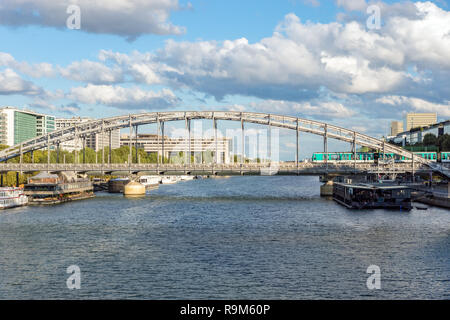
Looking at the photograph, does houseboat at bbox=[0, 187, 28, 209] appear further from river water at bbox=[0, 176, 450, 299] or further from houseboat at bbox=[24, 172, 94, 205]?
river water at bbox=[0, 176, 450, 299]

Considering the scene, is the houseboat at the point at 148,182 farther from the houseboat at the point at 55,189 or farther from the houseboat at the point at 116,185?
the houseboat at the point at 55,189

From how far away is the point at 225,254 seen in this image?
156ft

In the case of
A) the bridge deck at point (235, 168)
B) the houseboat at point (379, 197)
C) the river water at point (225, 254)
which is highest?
the bridge deck at point (235, 168)

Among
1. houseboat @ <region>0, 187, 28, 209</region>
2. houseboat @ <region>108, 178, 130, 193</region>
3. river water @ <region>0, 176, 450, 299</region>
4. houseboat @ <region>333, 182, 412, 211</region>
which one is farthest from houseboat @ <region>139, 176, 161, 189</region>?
houseboat @ <region>333, 182, 412, 211</region>

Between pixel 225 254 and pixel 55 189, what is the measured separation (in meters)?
58.4

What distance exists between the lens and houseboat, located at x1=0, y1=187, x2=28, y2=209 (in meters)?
85.7

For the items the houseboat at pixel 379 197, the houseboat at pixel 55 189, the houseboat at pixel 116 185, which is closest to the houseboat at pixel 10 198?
the houseboat at pixel 55 189

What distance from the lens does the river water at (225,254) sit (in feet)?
119

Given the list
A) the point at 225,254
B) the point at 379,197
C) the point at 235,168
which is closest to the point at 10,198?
the point at 235,168

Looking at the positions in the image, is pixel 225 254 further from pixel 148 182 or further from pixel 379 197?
pixel 148 182

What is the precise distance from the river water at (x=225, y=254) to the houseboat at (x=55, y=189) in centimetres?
1583

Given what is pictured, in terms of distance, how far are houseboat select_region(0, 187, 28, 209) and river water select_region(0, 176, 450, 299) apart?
734 cm

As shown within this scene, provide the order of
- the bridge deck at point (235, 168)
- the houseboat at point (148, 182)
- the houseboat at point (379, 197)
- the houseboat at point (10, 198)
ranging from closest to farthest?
the houseboat at point (379, 197)
the houseboat at point (10, 198)
the bridge deck at point (235, 168)
the houseboat at point (148, 182)
